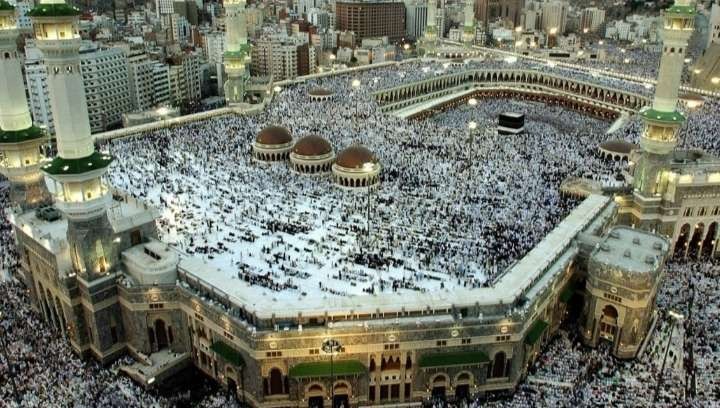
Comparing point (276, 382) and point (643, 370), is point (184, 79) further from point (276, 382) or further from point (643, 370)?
point (643, 370)

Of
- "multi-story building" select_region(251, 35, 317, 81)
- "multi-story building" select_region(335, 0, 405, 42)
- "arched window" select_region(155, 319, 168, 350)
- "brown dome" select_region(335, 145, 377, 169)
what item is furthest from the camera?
"multi-story building" select_region(335, 0, 405, 42)

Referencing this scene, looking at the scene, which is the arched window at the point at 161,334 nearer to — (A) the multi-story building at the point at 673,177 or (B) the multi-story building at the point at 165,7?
(A) the multi-story building at the point at 673,177

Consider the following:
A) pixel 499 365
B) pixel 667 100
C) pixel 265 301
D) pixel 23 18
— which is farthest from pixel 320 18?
pixel 499 365

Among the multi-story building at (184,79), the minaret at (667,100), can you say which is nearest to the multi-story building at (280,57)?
the multi-story building at (184,79)

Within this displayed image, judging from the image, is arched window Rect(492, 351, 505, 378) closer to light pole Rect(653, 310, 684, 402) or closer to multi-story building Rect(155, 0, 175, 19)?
light pole Rect(653, 310, 684, 402)

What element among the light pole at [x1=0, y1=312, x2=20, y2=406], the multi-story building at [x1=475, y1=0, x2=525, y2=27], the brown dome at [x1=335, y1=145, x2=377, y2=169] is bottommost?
the light pole at [x1=0, y1=312, x2=20, y2=406]

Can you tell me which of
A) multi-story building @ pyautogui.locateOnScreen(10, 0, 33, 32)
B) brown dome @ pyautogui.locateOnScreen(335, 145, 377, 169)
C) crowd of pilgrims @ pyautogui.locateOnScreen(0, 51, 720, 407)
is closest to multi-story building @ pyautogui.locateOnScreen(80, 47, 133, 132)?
crowd of pilgrims @ pyautogui.locateOnScreen(0, 51, 720, 407)

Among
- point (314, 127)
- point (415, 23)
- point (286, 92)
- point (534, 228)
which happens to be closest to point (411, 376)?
point (534, 228)
